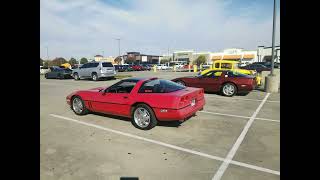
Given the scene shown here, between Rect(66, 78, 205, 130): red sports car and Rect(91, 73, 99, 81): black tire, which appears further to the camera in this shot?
Rect(91, 73, 99, 81): black tire

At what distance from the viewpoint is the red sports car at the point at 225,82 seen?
12.1 meters

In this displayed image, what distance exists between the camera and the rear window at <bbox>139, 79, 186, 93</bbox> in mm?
6746

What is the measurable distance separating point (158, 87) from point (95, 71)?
17.0 metres

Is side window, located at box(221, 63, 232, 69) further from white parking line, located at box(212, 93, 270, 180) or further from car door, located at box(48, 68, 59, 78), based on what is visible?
car door, located at box(48, 68, 59, 78)

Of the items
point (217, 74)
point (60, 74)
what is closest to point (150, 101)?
point (217, 74)

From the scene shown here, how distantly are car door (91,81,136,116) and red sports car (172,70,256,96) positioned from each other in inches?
247

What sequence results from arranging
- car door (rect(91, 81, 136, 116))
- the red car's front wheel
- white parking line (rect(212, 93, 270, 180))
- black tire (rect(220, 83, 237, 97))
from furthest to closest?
black tire (rect(220, 83, 237, 97))
the red car's front wheel
car door (rect(91, 81, 136, 116))
white parking line (rect(212, 93, 270, 180))

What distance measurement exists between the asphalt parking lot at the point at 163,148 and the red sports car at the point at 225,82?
12.0 feet

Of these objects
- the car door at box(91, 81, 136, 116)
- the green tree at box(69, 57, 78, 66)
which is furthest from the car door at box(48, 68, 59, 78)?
the green tree at box(69, 57, 78, 66)

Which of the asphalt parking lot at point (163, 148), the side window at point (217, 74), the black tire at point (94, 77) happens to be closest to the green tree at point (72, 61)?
the black tire at point (94, 77)

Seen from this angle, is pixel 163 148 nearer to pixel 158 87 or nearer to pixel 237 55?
pixel 158 87
